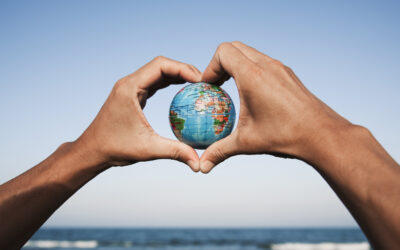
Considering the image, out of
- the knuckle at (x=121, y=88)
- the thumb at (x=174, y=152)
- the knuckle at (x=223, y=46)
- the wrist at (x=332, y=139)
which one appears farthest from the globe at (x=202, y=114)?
the wrist at (x=332, y=139)

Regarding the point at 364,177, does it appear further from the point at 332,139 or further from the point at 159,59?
the point at 159,59

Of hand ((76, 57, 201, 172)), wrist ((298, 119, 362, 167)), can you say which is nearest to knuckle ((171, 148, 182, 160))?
hand ((76, 57, 201, 172))

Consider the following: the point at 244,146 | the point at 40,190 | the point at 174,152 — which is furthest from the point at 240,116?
the point at 40,190

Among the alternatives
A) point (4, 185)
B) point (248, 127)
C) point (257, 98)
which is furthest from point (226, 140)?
point (4, 185)

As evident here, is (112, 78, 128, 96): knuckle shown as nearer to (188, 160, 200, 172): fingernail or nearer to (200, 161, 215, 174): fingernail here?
(188, 160, 200, 172): fingernail

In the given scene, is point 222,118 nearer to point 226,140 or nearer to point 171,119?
point 171,119

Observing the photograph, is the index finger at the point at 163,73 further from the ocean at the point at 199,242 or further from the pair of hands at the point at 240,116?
the ocean at the point at 199,242
